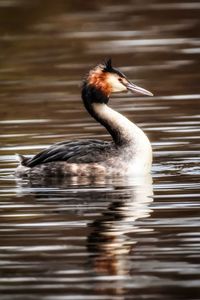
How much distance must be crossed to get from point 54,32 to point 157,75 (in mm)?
6053

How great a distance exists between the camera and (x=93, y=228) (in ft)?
39.5

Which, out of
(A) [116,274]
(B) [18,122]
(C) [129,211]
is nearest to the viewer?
(A) [116,274]

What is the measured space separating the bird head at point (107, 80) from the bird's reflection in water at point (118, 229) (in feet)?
4.51

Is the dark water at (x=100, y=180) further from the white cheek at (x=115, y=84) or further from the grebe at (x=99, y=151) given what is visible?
the white cheek at (x=115, y=84)

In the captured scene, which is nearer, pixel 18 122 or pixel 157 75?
pixel 18 122

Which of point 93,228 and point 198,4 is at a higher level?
point 198,4

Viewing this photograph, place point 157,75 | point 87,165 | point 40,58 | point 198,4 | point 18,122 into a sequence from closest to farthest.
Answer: point 87,165 → point 18,122 → point 157,75 → point 40,58 → point 198,4

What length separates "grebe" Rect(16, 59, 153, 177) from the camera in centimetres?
1457

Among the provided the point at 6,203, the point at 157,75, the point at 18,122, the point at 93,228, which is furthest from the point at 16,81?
the point at 93,228

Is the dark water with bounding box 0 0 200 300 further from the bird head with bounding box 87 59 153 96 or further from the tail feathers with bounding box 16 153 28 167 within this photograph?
the bird head with bounding box 87 59 153 96

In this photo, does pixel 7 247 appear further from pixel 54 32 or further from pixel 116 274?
pixel 54 32

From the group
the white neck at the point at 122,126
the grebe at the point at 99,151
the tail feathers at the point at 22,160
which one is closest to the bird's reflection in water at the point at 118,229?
the grebe at the point at 99,151

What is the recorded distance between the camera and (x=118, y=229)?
1195cm

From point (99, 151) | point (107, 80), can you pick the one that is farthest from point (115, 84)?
point (99, 151)
